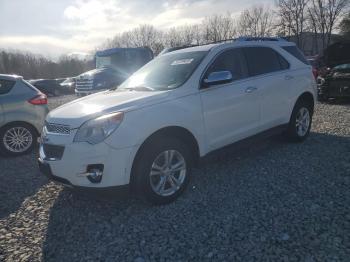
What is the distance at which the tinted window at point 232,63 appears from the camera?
4.40m

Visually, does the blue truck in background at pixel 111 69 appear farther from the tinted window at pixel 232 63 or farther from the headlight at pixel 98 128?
the headlight at pixel 98 128

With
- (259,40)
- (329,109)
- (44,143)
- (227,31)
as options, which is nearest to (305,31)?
(227,31)

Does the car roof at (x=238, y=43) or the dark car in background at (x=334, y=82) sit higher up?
the car roof at (x=238, y=43)

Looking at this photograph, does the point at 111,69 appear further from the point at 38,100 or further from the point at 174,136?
the point at 174,136

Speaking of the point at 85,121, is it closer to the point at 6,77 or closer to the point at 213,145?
the point at 213,145

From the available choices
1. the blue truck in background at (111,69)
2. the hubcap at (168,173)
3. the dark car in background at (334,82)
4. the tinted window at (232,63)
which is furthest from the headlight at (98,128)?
the blue truck in background at (111,69)

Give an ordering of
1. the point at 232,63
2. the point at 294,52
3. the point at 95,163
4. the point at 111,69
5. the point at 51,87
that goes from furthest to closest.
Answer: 1. the point at 51,87
2. the point at 111,69
3. the point at 294,52
4. the point at 232,63
5. the point at 95,163

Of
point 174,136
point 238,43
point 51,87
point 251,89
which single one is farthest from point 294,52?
point 51,87

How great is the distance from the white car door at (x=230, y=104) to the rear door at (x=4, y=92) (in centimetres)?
435

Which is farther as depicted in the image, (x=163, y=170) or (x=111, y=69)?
(x=111, y=69)

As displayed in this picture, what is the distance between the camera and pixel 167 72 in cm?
448

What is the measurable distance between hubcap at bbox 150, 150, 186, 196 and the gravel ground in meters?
0.20

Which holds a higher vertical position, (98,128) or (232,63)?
(232,63)

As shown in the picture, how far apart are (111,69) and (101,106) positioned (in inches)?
487
